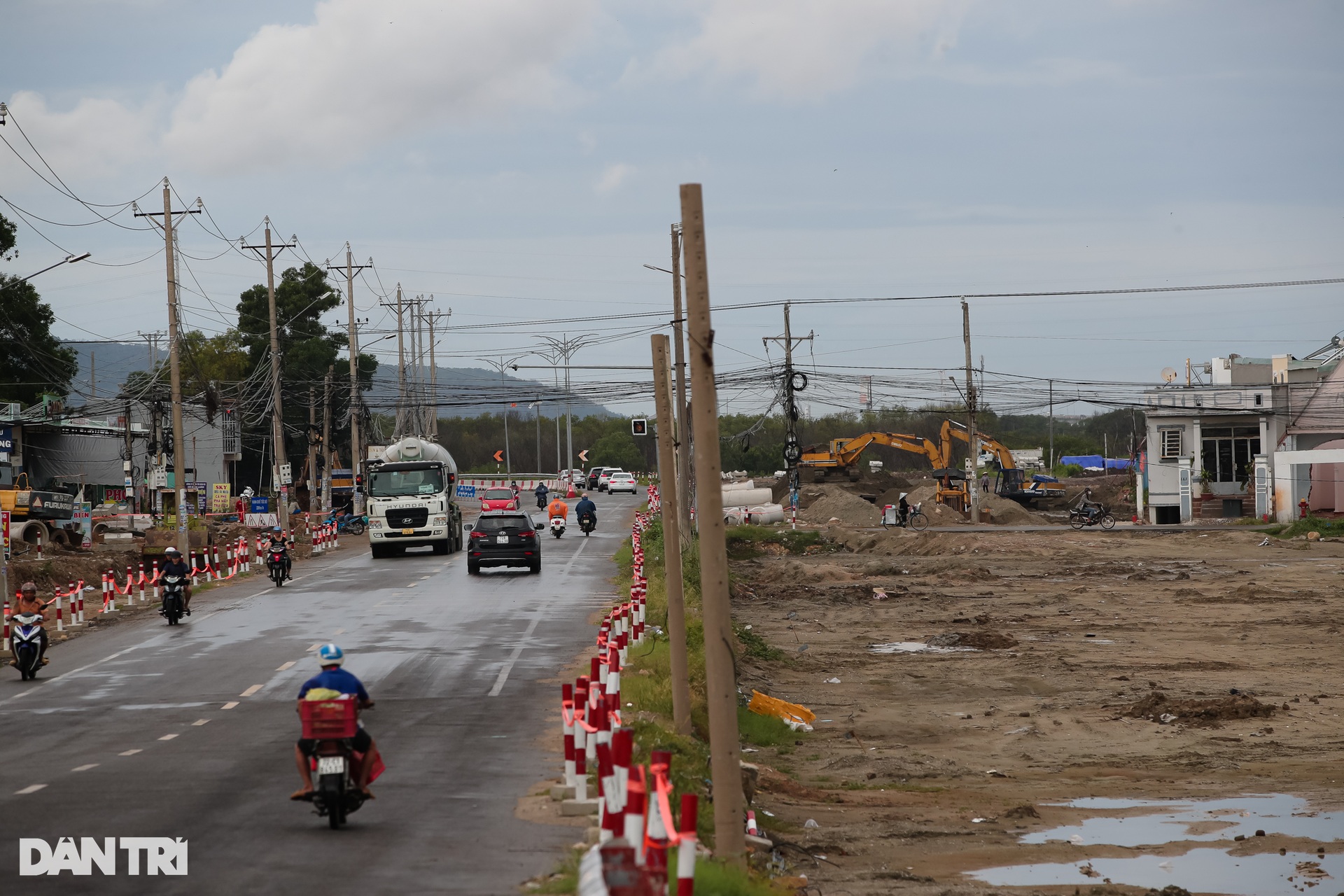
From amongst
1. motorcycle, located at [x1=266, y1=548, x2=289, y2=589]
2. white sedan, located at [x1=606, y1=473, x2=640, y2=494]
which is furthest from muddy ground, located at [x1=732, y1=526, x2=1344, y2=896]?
white sedan, located at [x1=606, y1=473, x2=640, y2=494]

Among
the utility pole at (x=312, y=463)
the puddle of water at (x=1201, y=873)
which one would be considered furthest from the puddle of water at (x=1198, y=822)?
the utility pole at (x=312, y=463)

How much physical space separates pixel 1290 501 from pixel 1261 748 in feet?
145

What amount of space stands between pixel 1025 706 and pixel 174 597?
17.0 meters

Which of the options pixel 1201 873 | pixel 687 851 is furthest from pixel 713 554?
pixel 1201 873

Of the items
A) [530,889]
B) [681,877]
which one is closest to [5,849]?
[530,889]

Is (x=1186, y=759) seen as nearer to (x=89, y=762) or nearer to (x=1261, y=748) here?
(x=1261, y=748)

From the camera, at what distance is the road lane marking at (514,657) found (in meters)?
18.5

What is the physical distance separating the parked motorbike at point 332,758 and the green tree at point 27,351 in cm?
6003

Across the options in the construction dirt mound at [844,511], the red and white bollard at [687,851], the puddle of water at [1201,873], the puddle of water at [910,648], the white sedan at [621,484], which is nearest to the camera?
the red and white bollard at [687,851]

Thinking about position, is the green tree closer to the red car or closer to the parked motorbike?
the red car

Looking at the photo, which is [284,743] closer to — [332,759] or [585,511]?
[332,759]

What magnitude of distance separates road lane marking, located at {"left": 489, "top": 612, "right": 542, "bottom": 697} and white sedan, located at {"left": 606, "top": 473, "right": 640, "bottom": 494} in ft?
232

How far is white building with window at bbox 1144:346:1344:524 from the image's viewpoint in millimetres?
58406

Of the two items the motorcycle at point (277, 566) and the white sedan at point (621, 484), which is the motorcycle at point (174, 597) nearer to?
the motorcycle at point (277, 566)
